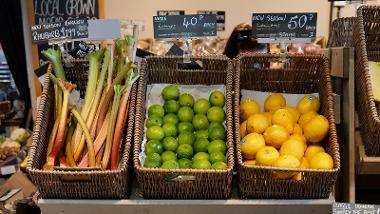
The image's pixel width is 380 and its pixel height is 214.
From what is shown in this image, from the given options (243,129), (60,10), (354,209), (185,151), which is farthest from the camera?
(60,10)

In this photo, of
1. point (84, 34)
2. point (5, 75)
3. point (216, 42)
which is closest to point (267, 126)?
point (84, 34)

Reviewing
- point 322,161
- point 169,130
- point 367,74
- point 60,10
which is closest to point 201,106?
point 169,130

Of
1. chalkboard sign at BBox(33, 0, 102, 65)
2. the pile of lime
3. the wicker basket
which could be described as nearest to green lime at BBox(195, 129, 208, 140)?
the pile of lime

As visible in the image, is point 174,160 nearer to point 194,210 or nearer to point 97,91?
point 194,210

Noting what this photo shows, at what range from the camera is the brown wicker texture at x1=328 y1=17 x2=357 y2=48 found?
1.72 meters

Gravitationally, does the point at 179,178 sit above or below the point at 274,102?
below

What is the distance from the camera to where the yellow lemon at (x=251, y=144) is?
1.49 meters

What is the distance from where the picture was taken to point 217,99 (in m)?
1.66

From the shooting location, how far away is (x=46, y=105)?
1.60 m

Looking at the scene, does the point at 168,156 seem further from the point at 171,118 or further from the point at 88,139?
the point at 88,139

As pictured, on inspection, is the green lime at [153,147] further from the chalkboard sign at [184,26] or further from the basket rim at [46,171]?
the chalkboard sign at [184,26]

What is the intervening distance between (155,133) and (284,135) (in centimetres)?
47

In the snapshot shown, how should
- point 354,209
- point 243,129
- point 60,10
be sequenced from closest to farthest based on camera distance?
point 354,209 < point 243,129 < point 60,10

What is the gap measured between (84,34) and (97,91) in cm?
25
